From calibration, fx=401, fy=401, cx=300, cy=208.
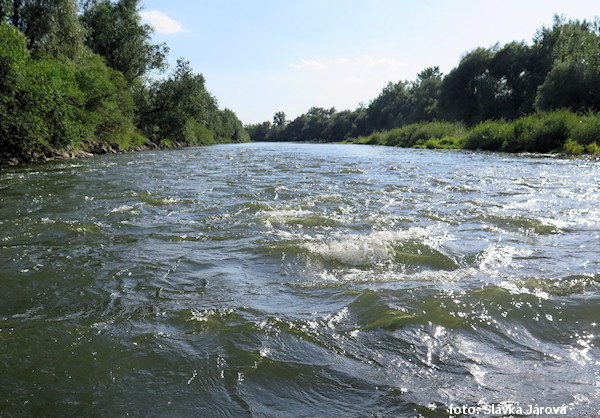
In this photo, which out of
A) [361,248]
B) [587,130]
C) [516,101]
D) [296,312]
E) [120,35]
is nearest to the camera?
[296,312]

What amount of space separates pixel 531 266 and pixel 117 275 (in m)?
4.29

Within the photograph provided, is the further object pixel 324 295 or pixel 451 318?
pixel 324 295

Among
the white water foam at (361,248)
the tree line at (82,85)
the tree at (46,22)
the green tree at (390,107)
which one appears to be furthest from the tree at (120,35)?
the green tree at (390,107)

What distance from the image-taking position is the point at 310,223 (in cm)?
630

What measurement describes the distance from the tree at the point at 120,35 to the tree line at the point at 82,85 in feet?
0.28

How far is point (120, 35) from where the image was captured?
36594mm

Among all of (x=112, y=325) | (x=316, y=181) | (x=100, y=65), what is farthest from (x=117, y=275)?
(x=100, y=65)

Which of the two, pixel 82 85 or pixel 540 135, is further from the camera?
pixel 540 135

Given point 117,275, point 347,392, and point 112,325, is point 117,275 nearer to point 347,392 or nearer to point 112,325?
point 112,325

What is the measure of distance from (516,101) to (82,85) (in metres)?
49.7

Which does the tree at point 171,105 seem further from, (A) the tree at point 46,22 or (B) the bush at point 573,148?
(B) the bush at point 573,148

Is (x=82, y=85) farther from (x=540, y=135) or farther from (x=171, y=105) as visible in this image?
(x=540, y=135)

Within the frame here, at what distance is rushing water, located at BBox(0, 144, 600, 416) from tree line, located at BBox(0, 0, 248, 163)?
433 inches

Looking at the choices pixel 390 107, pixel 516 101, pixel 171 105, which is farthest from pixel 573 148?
pixel 390 107
